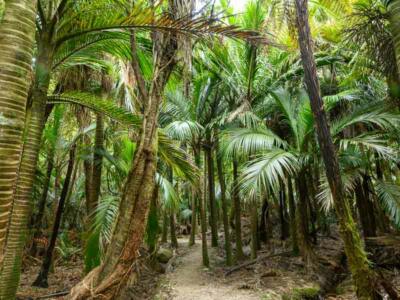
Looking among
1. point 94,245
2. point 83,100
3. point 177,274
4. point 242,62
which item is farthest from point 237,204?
point 83,100

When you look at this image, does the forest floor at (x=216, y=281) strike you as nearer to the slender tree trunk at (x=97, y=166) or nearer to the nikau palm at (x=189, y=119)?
the nikau palm at (x=189, y=119)

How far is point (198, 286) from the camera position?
6922 millimetres

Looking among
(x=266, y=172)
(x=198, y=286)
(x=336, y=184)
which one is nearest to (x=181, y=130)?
(x=266, y=172)

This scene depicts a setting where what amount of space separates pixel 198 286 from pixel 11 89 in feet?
19.8

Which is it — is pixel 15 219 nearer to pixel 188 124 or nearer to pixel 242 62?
pixel 188 124

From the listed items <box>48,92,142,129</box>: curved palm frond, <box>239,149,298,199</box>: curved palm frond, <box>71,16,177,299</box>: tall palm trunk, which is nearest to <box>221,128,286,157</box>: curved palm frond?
<box>239,149,298,199</box>: curved palm frond

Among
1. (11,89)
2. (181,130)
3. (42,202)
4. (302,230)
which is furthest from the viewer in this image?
(42,202)

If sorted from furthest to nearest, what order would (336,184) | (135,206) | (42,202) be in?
1. (42,202)
2. (336,184)
3. (135,206)

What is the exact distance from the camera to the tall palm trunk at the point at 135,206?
2.62 metres

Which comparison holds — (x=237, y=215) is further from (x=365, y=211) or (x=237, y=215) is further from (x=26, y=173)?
(x=26, y=173)

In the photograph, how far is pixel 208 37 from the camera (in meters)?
3.42

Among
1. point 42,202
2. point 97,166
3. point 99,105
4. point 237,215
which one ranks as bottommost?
point 237,215

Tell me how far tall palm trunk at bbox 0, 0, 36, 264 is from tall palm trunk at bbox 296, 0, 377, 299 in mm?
3730

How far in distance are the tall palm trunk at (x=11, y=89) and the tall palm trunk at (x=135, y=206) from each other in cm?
81
